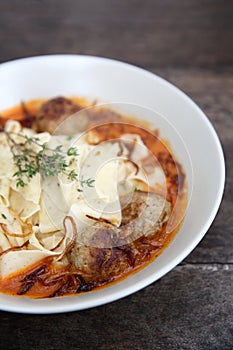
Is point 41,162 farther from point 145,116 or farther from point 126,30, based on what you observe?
point 126,30

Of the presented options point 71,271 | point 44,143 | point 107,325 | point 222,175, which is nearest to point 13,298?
point 71,271

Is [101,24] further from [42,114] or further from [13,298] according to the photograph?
[13,298]

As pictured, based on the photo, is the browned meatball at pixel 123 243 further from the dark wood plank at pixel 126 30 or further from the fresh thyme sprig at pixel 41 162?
the dark wood plank at pixel 126 30

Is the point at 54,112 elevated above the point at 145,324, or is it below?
above

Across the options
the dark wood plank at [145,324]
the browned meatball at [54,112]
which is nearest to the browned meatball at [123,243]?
the dark wood plank at [145,324]

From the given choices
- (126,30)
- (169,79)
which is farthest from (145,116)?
(126,30)

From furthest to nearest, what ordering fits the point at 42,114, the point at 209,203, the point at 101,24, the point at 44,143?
1. the point at 101,24
2. the point at 42,114
3. the point at 44,143
4. the point at 209,203
